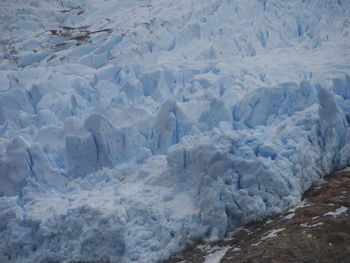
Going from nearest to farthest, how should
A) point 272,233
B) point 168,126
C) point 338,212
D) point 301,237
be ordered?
point 301,237 → point 272,233 → point 338,212 → point 168,126

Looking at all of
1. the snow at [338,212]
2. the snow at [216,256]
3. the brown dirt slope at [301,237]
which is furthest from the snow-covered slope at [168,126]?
the snow at [338,212]

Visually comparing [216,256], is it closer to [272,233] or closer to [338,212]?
[272,233]

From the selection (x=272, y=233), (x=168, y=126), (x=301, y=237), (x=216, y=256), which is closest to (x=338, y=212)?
(x=301, y=237)

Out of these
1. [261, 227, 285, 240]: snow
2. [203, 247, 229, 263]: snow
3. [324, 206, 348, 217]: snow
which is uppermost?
[324, 206, 348, 217]: snow

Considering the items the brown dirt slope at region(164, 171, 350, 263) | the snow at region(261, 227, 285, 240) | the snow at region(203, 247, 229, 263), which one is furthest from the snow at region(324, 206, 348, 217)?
the snow at region(203, 247, 229, 263)

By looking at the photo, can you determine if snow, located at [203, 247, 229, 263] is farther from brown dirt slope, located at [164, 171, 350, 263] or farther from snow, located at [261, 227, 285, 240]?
snow, located at [261, 227, 285, 240]

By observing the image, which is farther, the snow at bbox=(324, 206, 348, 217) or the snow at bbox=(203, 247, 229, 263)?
the snow at bbox=(324, 206, 348, 217)

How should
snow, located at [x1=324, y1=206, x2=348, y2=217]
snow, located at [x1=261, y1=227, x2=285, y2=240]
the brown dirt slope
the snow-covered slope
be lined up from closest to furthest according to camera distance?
the brown dirt slope
snow, located at [x1=261, y1=227, x2=285, y2=240]
snow, located at [x1=324, y1=206, x2=348, y2=217]
the snow-covered slope

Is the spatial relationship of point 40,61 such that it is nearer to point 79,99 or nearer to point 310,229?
point 79,99

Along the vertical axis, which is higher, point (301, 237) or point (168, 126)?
point (168, 126)

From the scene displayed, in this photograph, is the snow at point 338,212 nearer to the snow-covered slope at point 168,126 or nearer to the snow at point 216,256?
the snow-covered slope at point 168,126

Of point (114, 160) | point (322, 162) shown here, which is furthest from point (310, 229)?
point (114, 160)
